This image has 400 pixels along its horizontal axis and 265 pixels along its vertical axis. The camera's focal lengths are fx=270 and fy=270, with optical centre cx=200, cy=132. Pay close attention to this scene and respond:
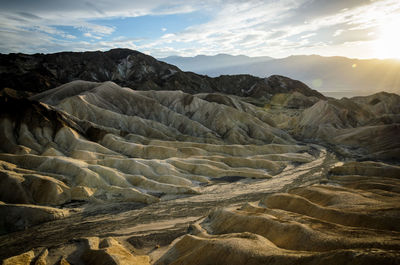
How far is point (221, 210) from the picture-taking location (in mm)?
26500

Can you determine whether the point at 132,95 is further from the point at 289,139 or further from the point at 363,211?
the point at 363,211

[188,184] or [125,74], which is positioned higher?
[125,74]

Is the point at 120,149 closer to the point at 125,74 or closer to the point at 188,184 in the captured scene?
the point at 188,184

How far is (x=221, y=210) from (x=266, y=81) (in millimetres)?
146457

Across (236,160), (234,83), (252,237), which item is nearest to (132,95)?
(236,160)

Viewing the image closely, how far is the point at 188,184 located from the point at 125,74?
12132 centimetres

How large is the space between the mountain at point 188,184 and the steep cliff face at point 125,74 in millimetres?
44376

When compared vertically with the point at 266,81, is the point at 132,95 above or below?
below

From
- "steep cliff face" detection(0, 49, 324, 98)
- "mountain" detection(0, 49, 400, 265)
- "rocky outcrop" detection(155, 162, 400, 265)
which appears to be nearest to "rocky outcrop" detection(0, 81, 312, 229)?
"mountain" detection(0, 49, 400, 265)

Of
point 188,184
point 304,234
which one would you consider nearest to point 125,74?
point 188,184

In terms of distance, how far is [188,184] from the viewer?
41156mm

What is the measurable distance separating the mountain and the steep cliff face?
44376 millimetres

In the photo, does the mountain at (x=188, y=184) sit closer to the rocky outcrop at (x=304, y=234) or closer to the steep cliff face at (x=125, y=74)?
the rocky outcrop at (x=304, y=234)

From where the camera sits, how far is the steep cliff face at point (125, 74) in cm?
11994
